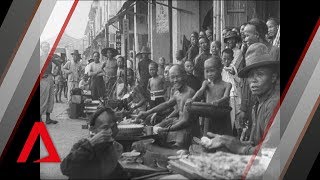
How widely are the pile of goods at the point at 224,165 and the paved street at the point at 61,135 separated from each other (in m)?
1.18

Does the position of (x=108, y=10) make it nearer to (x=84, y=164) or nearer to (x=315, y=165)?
(x=84, y=164)

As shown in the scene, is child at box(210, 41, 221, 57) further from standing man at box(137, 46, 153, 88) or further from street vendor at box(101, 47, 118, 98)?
street vendor at box(101, 47, 118, 98)

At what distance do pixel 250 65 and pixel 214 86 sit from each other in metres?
0.45

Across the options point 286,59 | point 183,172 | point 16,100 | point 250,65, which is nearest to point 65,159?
point 16,100

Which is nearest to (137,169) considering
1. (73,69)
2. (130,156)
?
(130,156)

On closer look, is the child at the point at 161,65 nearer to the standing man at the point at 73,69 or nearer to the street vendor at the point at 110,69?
the street vendor at the point at 110,69

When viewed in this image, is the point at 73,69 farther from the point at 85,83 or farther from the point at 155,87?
the point at 155,87

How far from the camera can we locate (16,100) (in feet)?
18.0

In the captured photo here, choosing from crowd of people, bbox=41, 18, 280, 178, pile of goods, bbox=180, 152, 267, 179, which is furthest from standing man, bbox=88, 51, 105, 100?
pile of goods, bbox=180, 152, 267, 179

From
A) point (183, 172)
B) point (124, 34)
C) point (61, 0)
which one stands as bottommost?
point (183, 172)

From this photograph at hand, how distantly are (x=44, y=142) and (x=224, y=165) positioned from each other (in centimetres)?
190

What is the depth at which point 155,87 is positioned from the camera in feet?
18.6

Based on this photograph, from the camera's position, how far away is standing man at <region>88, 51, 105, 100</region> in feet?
18.3

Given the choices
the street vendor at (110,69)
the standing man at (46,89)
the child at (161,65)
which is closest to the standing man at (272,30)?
the child at (161,65)
